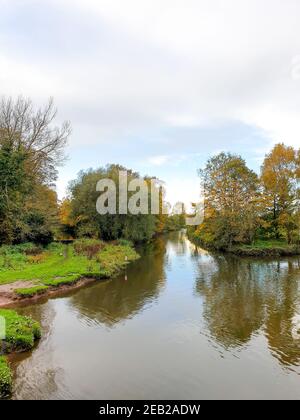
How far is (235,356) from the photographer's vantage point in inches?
442

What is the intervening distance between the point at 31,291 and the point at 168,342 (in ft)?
29.5

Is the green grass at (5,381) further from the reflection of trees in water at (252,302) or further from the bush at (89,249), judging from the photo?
the bush at (89,249)

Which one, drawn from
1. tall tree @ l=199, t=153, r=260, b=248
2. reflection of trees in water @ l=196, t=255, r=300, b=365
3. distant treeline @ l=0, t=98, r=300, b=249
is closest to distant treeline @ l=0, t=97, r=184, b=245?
distant treeline @ l=0, t=98, r=300, b=249

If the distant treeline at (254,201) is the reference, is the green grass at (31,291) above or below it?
below

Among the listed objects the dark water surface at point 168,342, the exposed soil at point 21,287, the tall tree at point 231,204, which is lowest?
the dark water surface at point 168,342

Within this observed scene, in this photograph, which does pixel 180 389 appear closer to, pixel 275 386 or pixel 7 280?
pixel 275 386

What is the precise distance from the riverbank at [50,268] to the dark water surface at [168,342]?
4.12 feet

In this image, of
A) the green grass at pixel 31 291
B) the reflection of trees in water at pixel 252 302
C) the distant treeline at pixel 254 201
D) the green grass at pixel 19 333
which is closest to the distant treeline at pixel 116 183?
the distant treeline at pixel 254 201

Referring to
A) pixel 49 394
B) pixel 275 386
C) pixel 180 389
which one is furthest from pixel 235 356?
pixel 49 394

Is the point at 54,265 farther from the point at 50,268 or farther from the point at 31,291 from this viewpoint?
the point at 31,291

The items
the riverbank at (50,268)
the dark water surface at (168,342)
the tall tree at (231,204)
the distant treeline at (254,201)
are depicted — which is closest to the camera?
the dark water surface at (168,342)

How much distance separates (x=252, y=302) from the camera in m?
17.2

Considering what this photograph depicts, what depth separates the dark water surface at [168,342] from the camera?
30.8ft

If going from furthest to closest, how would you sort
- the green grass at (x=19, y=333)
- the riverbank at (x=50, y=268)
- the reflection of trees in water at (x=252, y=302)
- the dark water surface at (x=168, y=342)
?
the riverbank at (x=50, y=268), the reflection of trees in water at (x=252, y=302), the green grass at (x=19, y=333), the dark water surface at (x=168, y=342)
